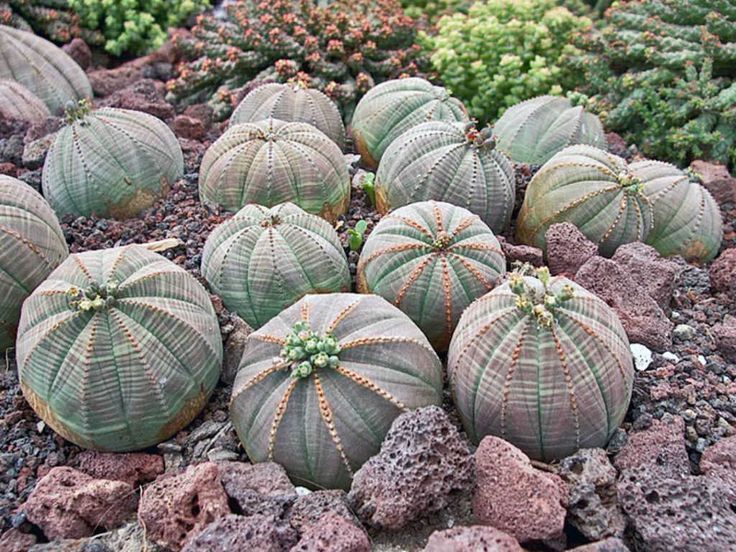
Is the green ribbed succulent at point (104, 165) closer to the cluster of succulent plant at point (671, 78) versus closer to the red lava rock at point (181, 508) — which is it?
the red lava rock at point (181, 508)

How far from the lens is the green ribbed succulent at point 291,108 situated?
4219 millimetres

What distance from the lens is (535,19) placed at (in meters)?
5.64

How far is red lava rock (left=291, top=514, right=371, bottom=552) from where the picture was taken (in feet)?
7.00

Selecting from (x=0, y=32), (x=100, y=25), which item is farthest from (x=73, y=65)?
(x=100, y=25)

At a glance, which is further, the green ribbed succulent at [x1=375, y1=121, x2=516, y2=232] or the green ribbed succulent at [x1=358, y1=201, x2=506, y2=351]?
the green ribbed succulent at [x1=375, y1=121, x2=516, y2=232]

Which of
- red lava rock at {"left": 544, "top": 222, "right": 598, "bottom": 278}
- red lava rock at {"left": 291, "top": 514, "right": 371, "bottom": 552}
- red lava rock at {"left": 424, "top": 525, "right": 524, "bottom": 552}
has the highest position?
red lava rock at {"left": 544, "top": 222, "right": 598, "bottom": 278}

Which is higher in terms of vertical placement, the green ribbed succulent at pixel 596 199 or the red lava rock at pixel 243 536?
the green ribbed succulent at pixel 596 199

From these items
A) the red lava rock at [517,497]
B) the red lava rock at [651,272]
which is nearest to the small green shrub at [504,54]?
the red lava rock at [651,272]

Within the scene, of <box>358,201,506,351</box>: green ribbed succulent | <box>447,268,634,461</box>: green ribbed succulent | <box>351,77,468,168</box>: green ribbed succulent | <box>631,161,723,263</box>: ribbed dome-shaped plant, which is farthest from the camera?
<box>351,77,468,168</box>: green ribbed succulent

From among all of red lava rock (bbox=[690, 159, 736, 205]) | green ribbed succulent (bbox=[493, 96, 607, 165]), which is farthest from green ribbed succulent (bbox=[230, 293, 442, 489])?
red lava rock (bbox=[690, 159, 736, 205])

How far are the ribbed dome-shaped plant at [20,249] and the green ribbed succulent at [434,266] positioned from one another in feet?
4.65

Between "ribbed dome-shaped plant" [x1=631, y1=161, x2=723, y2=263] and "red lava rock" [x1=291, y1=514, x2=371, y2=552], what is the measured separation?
2.43 metres

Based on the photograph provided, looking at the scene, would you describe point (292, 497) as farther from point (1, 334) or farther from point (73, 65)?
point (73, 65)

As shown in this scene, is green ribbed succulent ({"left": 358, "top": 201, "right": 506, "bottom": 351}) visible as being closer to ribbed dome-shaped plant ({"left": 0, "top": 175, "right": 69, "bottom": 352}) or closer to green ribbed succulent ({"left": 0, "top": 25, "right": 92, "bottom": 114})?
ribbed dome-shaped plant ({"left": 0, "top": 175, "right": 69, "bottom": 352})
